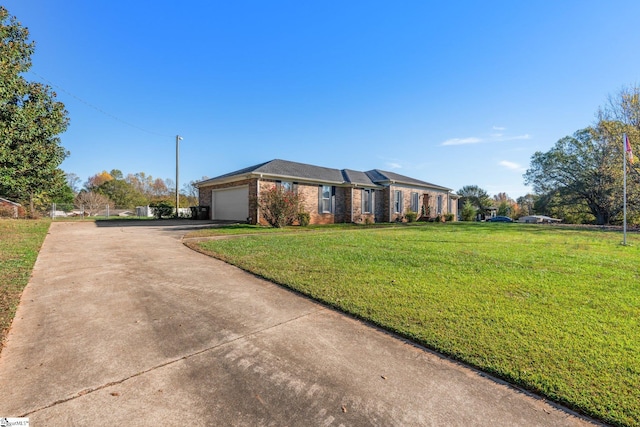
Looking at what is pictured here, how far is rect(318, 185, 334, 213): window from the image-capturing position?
1908cm

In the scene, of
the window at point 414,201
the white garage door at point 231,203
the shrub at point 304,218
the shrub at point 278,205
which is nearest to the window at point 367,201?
the window at point 414,201

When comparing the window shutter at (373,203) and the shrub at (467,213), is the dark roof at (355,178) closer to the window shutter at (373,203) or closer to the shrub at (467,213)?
the window shutter at (373,203)

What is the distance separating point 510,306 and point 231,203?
710 inches

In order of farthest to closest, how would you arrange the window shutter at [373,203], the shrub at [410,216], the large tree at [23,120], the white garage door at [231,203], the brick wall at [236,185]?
the shrub at [410,216]
the window shutter at [373,203]
the white garage door at [231,203]
the brick wall at [236,185]
the large tree at [23,120]

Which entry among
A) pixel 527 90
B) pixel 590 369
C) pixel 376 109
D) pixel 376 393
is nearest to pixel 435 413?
pixel 376 393

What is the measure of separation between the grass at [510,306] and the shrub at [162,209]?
1950cm

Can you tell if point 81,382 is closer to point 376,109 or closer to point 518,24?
point 518,24

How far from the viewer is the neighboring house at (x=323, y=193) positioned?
16891mm

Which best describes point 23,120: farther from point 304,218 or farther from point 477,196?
point 477,196

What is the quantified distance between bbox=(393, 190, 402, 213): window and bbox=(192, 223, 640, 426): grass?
15.3 metres

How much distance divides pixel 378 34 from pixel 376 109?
498 cm

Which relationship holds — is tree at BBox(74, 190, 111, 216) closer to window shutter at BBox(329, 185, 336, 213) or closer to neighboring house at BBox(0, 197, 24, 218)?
neighboring house at BBox(0, 197, 24, 218)

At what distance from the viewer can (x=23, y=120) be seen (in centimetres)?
955

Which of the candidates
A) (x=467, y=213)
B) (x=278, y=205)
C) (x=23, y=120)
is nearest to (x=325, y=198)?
(x=278, y=205)
